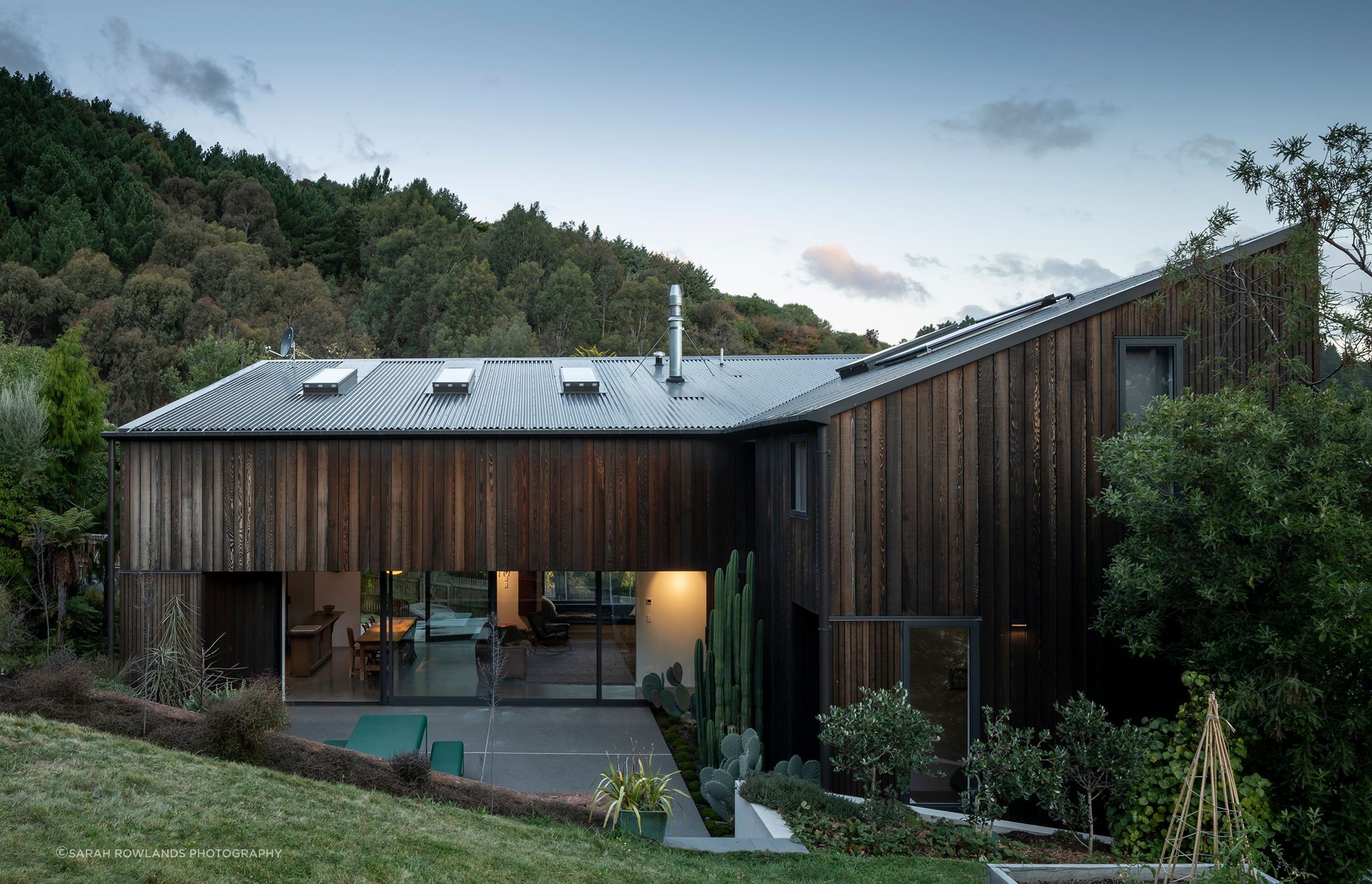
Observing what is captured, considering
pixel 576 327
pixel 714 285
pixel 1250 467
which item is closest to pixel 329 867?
pixel 1250 467

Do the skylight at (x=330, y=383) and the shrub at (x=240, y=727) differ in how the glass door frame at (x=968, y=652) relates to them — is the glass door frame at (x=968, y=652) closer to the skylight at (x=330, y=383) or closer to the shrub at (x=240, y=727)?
the shrub at (x=240, y=727)

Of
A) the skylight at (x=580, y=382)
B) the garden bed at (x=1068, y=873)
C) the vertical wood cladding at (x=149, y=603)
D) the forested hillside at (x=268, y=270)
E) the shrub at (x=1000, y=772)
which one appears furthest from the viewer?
the forested hillside at (x=268, y=270)

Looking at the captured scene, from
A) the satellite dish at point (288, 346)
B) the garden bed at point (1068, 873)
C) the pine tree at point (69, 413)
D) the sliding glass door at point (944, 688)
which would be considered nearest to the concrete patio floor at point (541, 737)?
the sliding glass door at point (944, 688)

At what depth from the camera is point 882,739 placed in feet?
23.9

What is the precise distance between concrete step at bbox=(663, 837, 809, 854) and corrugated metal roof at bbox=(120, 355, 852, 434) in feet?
21.0

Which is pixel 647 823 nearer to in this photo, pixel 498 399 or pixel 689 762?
pixel 689 762

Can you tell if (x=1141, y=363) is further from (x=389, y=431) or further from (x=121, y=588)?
(x=121, y=588)

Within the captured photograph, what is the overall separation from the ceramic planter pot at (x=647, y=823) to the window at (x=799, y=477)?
10.8 feet

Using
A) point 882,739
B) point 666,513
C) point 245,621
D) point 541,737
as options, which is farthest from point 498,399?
point 882,739

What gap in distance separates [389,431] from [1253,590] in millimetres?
10196

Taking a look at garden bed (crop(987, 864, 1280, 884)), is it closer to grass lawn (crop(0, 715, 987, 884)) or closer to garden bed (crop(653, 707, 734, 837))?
grass lawn (crop(0, 715, 987, 884))

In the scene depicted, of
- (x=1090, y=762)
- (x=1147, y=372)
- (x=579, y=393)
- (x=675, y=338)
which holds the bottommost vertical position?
(x=1090, y=762)

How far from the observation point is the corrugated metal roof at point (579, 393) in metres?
9.28

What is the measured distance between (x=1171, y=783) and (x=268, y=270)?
42.1 meters
